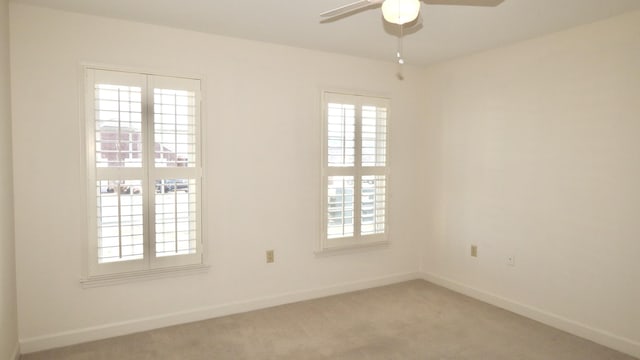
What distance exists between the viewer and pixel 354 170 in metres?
3.79

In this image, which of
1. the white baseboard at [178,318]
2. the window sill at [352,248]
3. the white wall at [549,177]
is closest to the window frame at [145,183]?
the white baseboard at [178,318]

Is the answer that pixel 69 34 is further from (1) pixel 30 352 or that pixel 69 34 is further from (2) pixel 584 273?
(2) pixel 584 273

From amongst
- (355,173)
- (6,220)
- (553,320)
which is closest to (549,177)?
(553,320)

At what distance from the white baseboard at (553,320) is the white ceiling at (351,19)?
7.28 feet

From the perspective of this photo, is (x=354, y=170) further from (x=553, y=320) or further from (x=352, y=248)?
(x=553, y=320)

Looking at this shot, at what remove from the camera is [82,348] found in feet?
8.81

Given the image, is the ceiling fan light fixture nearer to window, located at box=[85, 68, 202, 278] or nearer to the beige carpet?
window, located at box=[85, 68, 202, 278]

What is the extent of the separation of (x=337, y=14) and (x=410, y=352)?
7.18 feet

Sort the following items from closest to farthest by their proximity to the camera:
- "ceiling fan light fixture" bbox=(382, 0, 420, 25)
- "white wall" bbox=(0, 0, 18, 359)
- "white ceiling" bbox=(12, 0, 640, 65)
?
"ceiling fan light fixture" bbox=(382, 0, 420, 25), "white wall" bbox=(0, 0, 18, 359), "white ceiling" bbox=(12, 0, 640, 65)

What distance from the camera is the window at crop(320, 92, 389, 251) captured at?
3.68m

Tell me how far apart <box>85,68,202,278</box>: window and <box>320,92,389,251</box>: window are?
119 centimetres

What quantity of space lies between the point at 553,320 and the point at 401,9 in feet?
9.11

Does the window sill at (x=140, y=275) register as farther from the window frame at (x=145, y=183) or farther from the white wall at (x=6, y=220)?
the white wall at (x=6, y=220)

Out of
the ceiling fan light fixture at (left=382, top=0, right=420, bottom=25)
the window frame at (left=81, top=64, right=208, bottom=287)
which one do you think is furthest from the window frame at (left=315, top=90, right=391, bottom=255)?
the ceiling fan light fixture at (left=382, top=0, right=420, bottom=25)
